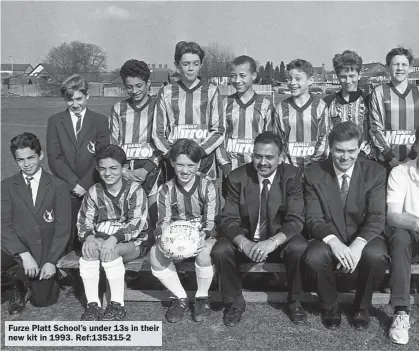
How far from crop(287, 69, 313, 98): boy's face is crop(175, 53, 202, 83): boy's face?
0.95m

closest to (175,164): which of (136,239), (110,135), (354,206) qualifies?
(136,239)

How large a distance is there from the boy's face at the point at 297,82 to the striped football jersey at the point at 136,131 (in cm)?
144

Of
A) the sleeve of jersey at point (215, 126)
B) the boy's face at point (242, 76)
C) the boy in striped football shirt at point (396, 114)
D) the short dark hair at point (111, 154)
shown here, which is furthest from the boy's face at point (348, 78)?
the short dark hair at point (111, 154)

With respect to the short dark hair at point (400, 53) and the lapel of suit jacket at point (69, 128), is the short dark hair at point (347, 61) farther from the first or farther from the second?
the lapel of suit jacket at point (69, 128)

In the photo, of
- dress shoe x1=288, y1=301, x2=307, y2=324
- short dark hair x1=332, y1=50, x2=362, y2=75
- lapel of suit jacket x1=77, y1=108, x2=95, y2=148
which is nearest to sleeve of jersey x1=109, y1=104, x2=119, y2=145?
lapel of suit jacket x1=77, y1=108, x2=95, y2=148

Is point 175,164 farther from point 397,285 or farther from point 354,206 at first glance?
point 397,285

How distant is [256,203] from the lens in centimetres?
438

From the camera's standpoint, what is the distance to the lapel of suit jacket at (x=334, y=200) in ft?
13.8

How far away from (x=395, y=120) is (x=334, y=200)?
146cm

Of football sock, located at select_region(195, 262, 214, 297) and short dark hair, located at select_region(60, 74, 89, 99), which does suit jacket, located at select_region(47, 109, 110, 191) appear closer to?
short dark hair, located at select_region(60, 74, 89, 99)

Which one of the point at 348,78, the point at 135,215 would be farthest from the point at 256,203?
the point at 348,78

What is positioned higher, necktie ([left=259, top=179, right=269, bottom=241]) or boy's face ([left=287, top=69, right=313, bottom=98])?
boy's face ([left=287, top=69, right=313, bottom=98])

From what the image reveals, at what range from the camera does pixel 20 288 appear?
15.3 ft

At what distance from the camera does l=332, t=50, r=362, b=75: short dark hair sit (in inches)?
203
